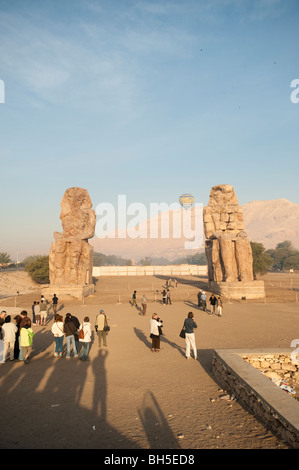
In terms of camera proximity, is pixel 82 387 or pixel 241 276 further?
pixel 241 276

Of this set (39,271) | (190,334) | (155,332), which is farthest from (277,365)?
(39,271)

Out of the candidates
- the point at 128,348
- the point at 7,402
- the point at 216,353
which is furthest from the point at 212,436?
the point at 128,348

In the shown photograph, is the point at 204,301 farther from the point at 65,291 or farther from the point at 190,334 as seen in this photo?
the point at 65,291

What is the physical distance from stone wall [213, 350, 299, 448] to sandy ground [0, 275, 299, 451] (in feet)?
0.51

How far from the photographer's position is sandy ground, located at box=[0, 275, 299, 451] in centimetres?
430

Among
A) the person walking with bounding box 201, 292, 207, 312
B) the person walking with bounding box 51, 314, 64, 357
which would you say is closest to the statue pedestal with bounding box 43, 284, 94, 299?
the person walking with bounding box 201, 292, 207, 312

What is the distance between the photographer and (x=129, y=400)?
5629 mm

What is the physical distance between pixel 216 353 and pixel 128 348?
317 cm

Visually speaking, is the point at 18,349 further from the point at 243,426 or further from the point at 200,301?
the point at 200,301

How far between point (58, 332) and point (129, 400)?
321 cm

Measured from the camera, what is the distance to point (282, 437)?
4.14 meters

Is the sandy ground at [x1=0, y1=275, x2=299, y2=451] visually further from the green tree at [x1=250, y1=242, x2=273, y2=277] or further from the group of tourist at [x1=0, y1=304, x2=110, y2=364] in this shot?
the green tree at [x1=250, y1=242, x2=273, y2=277]

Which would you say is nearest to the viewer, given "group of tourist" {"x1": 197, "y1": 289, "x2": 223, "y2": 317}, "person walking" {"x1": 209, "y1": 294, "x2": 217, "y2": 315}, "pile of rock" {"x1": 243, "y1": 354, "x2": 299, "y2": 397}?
"pile of rock" {"x1": 243, "y1": 354, "x2": 299, "y2": 397}

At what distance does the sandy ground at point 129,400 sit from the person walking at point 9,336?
0.29 m
